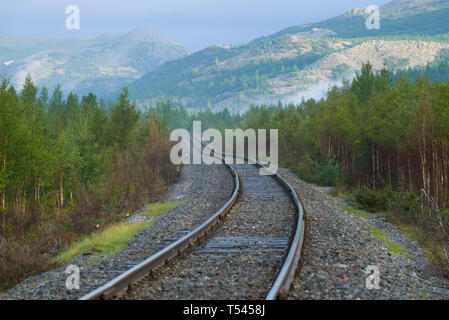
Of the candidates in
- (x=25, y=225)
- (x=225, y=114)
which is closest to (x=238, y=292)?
(x=25, y=225)

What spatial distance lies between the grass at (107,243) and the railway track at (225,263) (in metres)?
1.25

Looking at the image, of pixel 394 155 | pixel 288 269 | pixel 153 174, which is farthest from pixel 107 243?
pixel 394 155

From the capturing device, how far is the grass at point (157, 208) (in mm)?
12609

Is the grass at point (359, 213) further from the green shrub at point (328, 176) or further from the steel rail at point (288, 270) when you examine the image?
the green shrub at point (328, 176)

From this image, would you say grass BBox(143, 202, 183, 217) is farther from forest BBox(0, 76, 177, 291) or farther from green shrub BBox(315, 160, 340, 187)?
green shrub BBox(315, 160, 340, 187)

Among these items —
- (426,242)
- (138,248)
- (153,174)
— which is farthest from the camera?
(153,174)

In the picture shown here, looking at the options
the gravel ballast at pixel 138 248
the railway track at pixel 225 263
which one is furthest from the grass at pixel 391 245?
the gravel ballast at pixel 138 248

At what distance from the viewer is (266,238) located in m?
8.15

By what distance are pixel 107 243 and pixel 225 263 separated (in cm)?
348

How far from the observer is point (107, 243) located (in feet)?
29.5

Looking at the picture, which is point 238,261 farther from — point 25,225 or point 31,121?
point 31,121

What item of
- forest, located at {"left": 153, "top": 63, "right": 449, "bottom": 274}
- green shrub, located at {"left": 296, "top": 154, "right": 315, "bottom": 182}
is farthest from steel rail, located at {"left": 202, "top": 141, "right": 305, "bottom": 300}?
green shrub, located at {"left": 296, "top": 154, "right": 315, "bottom": 182}

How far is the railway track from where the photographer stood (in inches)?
205

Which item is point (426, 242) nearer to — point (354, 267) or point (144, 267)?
point (354, 267)
